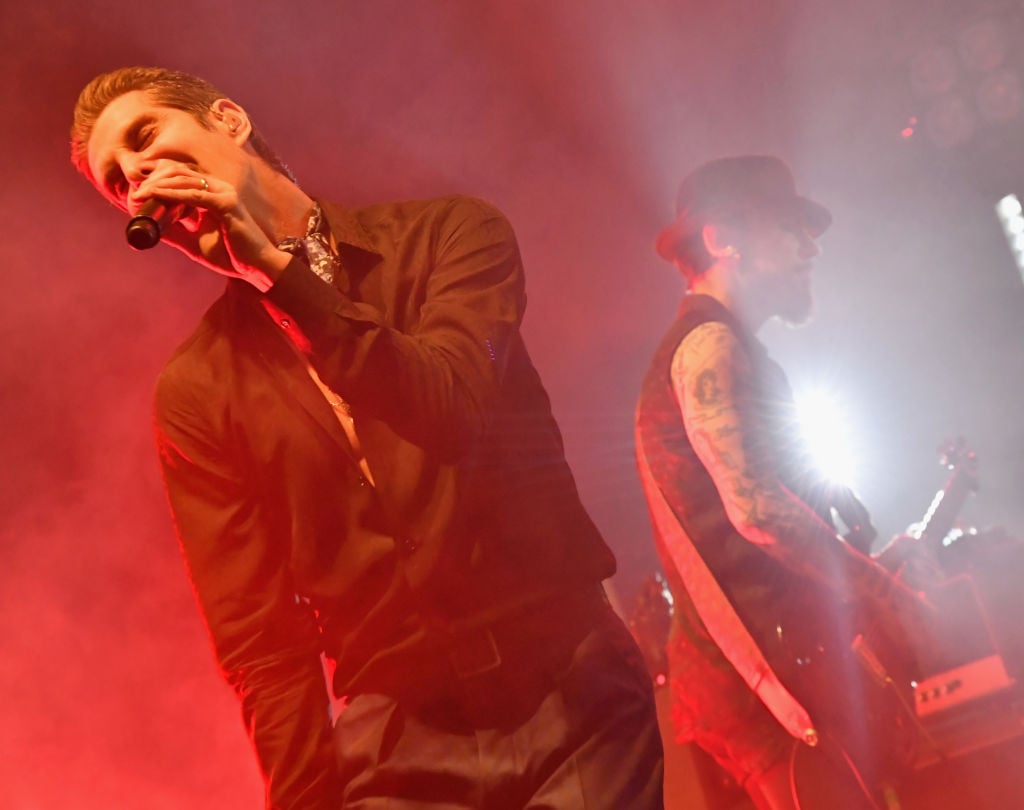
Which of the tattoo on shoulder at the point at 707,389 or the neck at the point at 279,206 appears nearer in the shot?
the neck at the point at 279,206

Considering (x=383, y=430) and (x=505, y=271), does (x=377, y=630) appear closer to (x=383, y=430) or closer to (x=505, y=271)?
(x=383, y=430)

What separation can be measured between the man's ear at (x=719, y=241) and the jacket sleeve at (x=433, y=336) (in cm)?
142

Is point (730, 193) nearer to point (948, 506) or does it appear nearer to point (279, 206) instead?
point (279, 206)

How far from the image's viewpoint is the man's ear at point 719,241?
2602 mm

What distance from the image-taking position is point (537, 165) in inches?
173

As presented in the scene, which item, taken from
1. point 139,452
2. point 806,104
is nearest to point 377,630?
point 139,452

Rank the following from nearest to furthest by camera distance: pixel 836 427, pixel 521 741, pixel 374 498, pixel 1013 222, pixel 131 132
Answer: pixel 521 741, pixel 374 498, pixel 131 132, pixel 1013 222, pixel 836 427

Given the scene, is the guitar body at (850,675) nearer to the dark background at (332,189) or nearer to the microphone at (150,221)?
the microphone at (150,221)

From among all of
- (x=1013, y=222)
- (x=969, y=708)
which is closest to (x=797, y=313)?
(x=969, y=708)

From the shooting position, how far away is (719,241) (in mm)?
2613

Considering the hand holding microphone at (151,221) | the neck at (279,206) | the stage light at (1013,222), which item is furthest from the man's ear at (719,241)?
the stage light at (1013,222)

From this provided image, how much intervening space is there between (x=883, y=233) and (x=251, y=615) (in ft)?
19.5

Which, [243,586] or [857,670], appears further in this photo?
[857,670]

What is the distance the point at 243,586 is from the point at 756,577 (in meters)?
1.36
